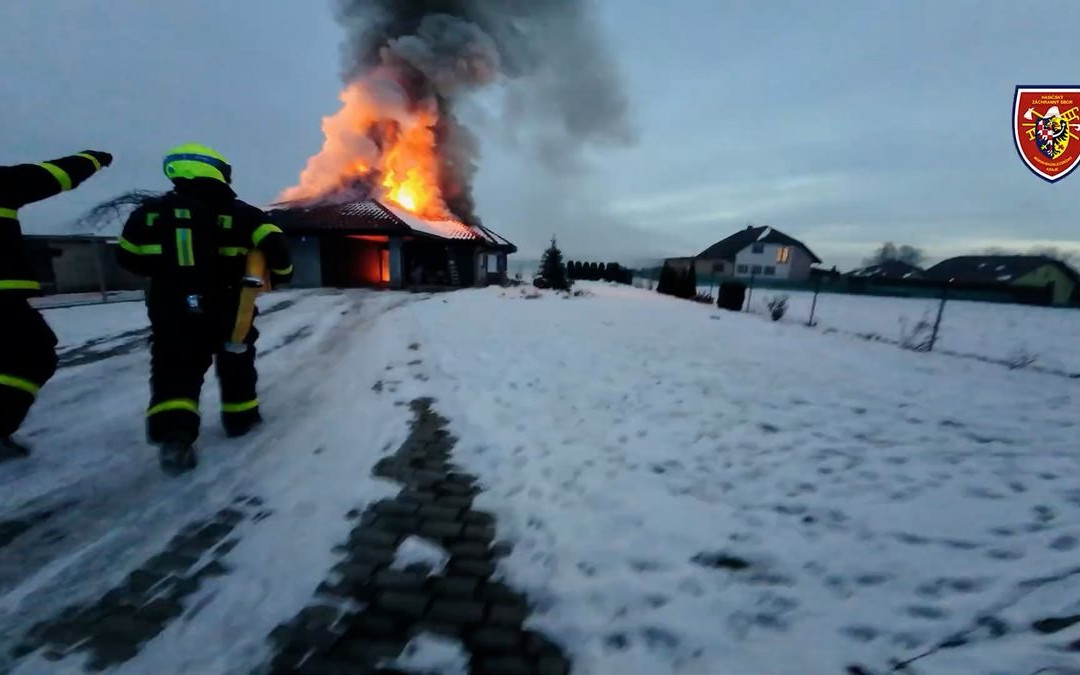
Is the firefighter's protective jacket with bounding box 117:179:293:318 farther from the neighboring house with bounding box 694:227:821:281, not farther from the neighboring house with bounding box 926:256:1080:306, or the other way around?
the neighboring house with bounding box 926:256:1080:306

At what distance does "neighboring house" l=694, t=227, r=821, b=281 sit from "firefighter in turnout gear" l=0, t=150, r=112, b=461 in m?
49.7

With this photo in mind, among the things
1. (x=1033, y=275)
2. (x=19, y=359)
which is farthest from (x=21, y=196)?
(x=1033, y=275)

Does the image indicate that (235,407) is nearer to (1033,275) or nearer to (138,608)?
(138,608)

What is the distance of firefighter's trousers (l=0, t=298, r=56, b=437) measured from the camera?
2756 mm

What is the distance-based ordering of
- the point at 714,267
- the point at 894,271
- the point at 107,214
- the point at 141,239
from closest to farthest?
the point at 141,239 < the point at 107,214 < the point at 714,267 < the point at 894,271

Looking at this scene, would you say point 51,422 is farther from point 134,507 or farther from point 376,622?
point 376,622

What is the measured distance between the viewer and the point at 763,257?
4716 cm

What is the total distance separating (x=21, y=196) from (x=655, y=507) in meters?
4.55

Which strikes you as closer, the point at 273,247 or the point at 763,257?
the point at 273,247

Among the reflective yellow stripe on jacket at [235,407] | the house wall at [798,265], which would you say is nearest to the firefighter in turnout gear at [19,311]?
the reflective yellow stripe on jacket at [235,407]

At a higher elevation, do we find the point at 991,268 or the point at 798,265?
the point at 991,268

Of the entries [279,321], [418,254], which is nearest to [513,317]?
[279,321]

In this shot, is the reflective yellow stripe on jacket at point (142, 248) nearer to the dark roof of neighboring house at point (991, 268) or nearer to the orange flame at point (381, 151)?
the orange flame at point (381, 151)

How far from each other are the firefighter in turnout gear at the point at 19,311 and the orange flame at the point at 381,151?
2215 centimetres
